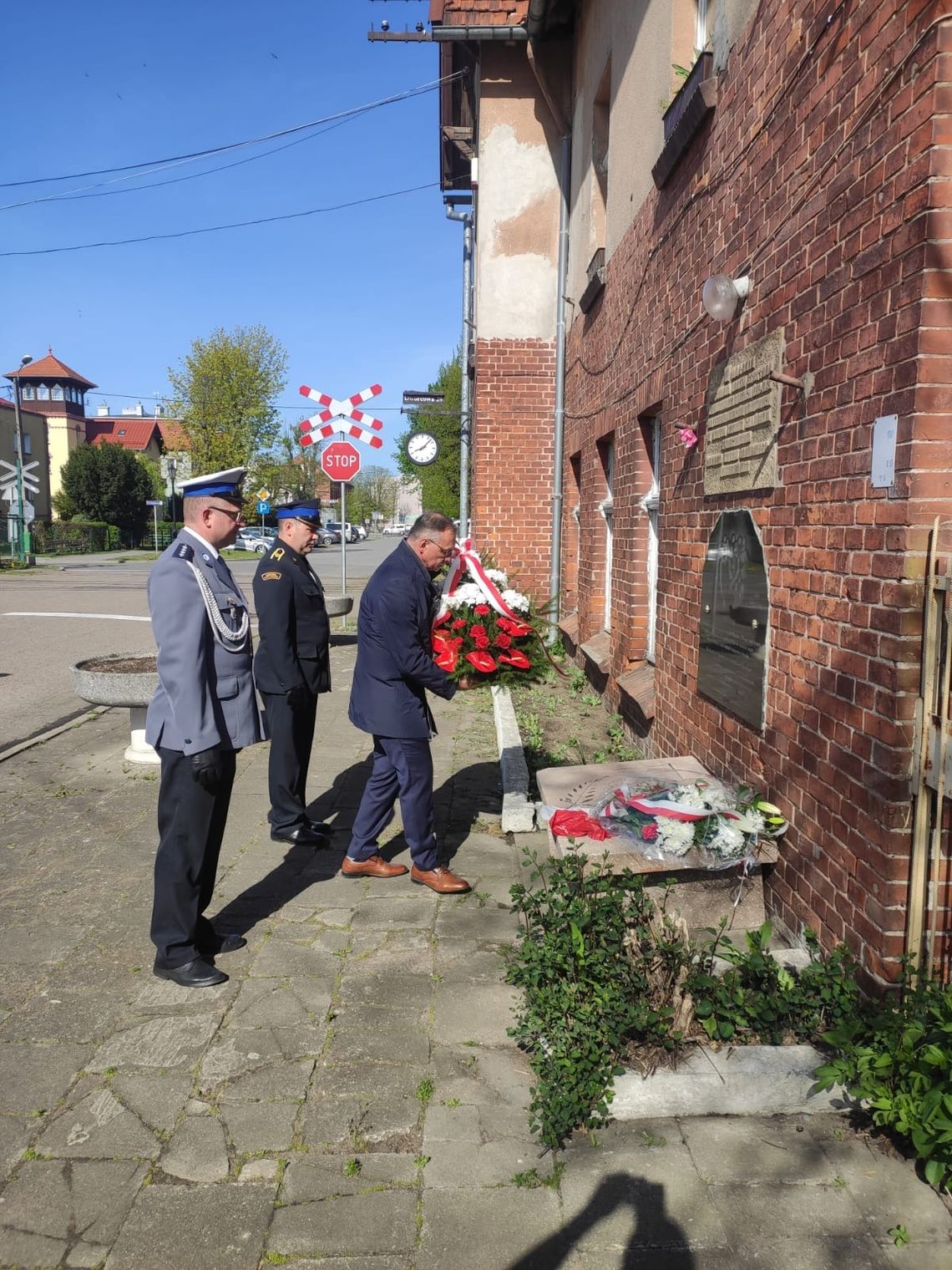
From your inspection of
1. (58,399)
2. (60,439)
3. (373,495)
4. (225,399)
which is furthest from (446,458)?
(373,495)

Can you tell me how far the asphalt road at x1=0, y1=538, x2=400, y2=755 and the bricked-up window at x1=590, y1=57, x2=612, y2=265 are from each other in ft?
19.7

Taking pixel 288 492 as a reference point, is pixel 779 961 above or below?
below

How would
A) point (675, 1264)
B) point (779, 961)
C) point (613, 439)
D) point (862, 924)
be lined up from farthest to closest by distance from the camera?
point (613, 439) → point (779, 961) → point (862, 924) → point (675, 1264)

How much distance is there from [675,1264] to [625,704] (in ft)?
16.9

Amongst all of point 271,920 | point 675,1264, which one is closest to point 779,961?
point 675,1264

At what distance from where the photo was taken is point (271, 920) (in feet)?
14.7

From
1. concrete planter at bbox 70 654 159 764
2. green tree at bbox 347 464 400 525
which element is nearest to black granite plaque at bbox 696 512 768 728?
concrete planter at bbox 70 654 159 764

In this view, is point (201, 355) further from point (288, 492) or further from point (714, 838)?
point (714, 838)

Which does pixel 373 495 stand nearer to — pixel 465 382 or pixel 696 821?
pixel 465 382

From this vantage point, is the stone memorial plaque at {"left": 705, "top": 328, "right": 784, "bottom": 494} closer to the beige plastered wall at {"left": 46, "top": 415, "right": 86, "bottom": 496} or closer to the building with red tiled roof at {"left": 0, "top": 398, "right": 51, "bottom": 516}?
the building with red tiled roof at {"left": 0, "top": 398, "right": 51, "bottom": 516}

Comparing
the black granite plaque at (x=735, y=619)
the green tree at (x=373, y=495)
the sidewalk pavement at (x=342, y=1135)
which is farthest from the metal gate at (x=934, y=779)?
the green tree at (x=373, y=495)

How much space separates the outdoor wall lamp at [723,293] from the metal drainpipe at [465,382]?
12.0m

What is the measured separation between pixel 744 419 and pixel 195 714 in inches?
107

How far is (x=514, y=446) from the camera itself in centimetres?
1241
